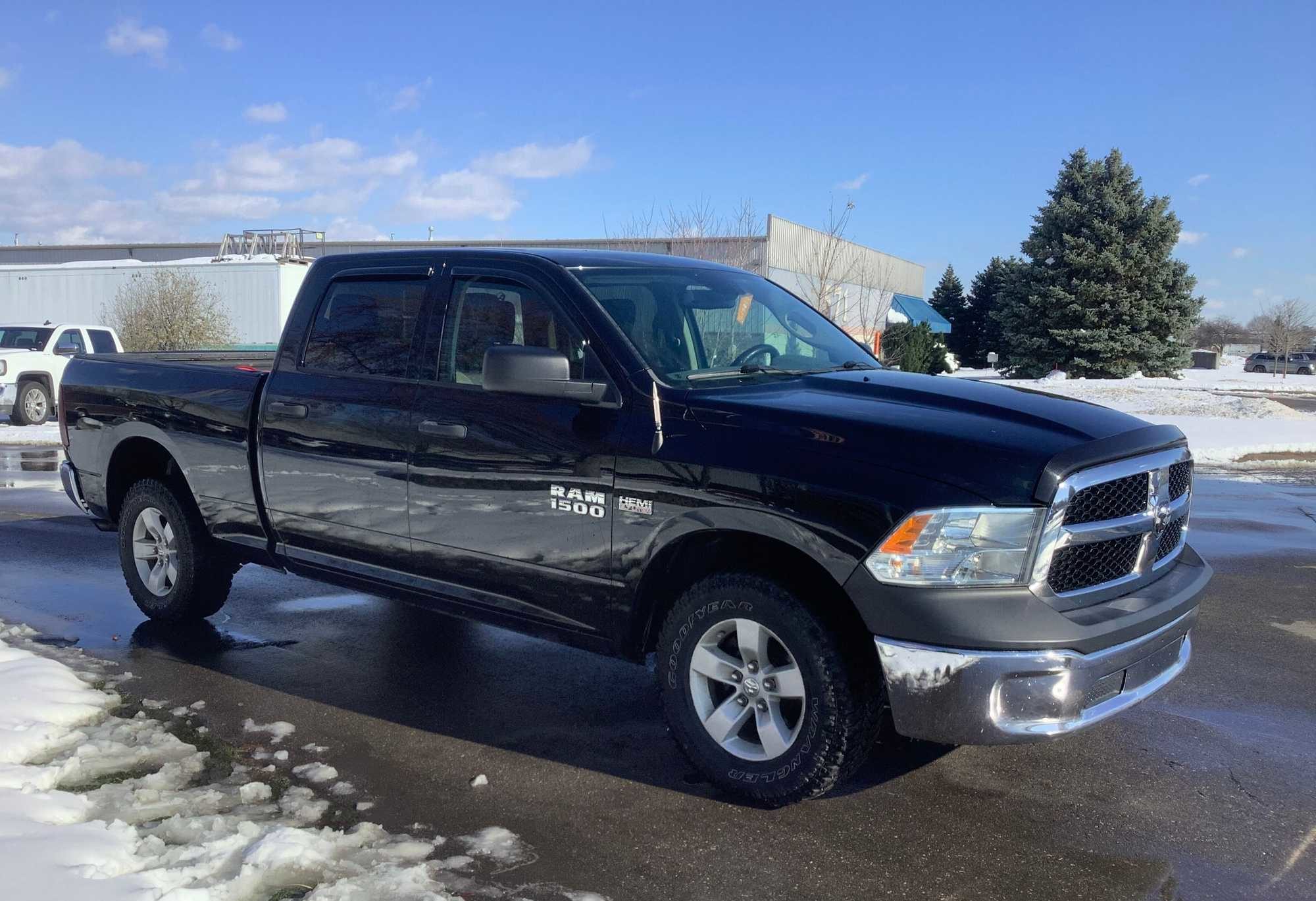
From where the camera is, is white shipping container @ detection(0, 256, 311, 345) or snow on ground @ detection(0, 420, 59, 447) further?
white shipping container @ detection(0, 256, 311, 345)

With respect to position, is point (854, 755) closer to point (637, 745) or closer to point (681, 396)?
point (637, 745)

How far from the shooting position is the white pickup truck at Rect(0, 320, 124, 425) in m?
19.1

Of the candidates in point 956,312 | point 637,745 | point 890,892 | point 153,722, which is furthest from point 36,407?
point 956,312

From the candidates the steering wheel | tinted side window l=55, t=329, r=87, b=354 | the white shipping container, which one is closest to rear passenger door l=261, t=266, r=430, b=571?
the steering wheel

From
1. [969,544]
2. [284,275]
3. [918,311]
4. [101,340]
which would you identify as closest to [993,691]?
[969,544]

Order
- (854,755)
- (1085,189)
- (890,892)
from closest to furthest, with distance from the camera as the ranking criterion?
(890,892) < (854,755) < (1085,189)

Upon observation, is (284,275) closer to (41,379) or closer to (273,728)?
(41,379)

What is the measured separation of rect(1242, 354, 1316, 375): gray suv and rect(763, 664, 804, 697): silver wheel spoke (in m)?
69.4

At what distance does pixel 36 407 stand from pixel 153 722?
696 inches

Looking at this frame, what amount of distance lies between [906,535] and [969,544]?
186 mm

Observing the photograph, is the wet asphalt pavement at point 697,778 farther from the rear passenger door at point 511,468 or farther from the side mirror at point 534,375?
the side mirror at point 534,375

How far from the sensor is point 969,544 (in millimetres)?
3227

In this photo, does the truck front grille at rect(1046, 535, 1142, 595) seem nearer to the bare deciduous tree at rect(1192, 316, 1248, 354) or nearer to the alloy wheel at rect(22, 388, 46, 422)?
the alloy wheel at rect(22, 388, 46, 422)

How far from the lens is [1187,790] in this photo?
12.9 feet
